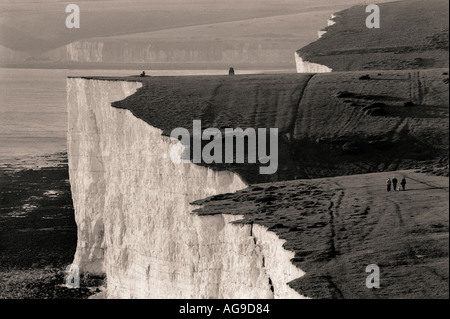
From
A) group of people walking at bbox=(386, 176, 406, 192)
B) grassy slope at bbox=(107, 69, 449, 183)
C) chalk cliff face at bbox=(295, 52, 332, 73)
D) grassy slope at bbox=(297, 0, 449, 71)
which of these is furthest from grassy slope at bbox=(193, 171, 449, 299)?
chalk cliff face at bbox=(295, 52, 332, 73)

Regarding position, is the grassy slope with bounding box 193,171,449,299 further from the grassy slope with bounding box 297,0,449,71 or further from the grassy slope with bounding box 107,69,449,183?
the grassy slope with bounding box 297,0,449,71

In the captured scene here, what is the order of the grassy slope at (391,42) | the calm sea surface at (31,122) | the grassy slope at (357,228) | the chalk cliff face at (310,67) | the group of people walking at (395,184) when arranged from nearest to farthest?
the grassy slope at (357,228) < the group of people walking at (395,184) < the grassy slope at (391,42) < the chalk cliff face at (310,67) < the calm sea surface at (31,122)

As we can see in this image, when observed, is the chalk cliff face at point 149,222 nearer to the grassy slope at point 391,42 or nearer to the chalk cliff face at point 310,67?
the chalk cliff face at point 310,67

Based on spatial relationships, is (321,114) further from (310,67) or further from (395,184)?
(310,67)

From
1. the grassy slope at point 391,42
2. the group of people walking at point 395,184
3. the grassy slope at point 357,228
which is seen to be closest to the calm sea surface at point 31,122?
the grassy slope at point 391,42
